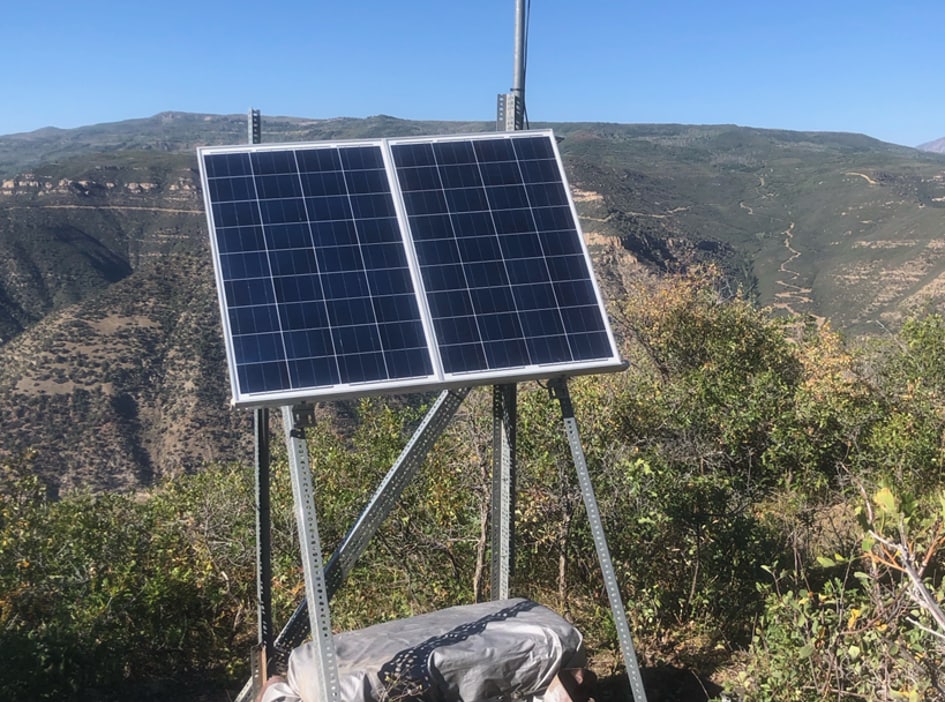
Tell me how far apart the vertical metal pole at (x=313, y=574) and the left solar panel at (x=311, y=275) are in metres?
0.38

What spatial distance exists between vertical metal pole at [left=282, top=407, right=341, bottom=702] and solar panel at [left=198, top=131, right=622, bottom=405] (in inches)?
16.2

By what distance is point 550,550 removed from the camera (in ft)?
26.2

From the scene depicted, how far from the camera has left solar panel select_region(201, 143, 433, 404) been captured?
4.73 meters

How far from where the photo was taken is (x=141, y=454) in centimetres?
4950

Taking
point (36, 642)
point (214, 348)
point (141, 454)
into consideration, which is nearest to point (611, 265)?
point (214, 348)

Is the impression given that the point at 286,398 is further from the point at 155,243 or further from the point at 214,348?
the point at 155,243

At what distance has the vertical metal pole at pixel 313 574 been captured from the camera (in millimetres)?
4508

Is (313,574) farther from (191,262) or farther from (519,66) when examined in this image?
(191,262)

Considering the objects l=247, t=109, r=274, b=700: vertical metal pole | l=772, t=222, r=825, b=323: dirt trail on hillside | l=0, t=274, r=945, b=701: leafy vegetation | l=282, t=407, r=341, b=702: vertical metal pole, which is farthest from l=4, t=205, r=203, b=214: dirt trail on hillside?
l=282, t=407, r=341, b=702: vertical metal pole

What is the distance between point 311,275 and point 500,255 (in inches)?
49.6

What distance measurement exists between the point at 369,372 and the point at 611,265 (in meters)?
64.3

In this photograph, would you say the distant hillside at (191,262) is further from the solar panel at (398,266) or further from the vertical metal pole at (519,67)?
the vertical metal pole at (519,67)

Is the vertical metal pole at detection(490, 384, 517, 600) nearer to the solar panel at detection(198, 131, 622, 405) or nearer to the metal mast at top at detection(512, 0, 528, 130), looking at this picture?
the solar panel at detection(198, 131, 622, 405)

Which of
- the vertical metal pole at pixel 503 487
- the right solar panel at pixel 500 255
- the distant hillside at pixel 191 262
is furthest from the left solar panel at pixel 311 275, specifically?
the distant hillside at pixel 191 262
